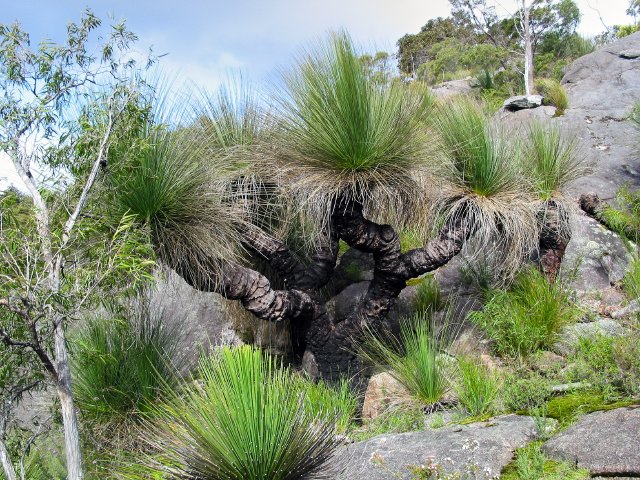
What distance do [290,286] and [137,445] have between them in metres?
2.14

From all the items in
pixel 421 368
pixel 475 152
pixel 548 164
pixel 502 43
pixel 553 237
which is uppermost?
pixel 502 43

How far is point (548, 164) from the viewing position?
25.1 feet

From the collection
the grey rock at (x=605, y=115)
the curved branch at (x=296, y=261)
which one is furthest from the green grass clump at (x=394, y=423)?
the grey rock at (x=605, y=115)

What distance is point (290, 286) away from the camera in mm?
6852

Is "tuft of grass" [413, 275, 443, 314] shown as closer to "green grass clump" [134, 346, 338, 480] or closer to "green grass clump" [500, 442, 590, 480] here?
"green grass clump" [500, 442, 590, 480]

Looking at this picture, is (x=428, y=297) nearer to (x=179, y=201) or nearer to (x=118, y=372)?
(x=179, y=201)

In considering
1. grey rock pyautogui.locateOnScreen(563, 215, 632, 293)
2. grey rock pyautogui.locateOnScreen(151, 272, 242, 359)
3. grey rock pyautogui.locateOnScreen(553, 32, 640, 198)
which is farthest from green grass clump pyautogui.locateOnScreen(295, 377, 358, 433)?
grey rock pyautogui.locateOnScreen(553, 32, 640, 198)

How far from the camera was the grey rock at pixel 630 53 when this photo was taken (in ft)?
47.9

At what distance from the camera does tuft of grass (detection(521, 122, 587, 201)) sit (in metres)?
7.48

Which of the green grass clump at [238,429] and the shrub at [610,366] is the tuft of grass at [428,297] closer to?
the shrub at [610,366]

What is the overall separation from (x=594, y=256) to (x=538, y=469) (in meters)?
5.21

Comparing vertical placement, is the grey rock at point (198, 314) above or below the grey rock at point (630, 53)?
below

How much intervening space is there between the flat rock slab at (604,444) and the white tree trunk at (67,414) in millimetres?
2936

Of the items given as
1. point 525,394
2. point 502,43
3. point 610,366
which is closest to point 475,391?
point 525,394
